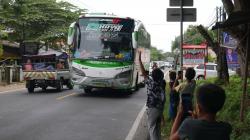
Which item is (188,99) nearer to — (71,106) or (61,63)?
(71,106)

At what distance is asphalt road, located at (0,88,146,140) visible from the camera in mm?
10930

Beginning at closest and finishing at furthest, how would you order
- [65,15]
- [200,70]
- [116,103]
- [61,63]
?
[116,103], [61,63], [200,70], [65,15]

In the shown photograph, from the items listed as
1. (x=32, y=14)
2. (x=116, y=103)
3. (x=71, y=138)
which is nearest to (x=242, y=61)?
(x=71, y=138)

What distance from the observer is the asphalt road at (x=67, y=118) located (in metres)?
10.9

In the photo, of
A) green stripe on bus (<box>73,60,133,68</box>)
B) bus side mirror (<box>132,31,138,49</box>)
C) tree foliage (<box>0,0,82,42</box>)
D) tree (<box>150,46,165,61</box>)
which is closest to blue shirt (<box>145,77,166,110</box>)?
bus side mirror (<box>132,31,138,49</box>)

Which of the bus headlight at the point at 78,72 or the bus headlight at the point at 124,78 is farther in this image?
the bus headlight at the point at 78,72

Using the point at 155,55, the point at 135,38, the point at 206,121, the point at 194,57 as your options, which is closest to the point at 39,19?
the point at 194,57

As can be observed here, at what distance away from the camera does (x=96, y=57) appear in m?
20.3

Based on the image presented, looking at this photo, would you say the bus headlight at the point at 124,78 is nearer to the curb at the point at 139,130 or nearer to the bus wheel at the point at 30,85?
the bus wheel at the point at 30,85

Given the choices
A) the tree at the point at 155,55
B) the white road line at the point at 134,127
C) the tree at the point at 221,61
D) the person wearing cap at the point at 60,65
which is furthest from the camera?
the tree at the point at 155,55

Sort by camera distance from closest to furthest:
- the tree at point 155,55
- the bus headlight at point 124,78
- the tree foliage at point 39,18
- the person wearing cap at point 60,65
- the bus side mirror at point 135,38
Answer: the bus side mirror at point 135,38, the bus headlight at point 124,78, the person wearing cap at point 60,65, the tree foliage at point 39,18, the tree at point 155,55

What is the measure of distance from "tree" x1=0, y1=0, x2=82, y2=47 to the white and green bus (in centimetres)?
1993

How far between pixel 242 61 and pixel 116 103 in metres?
8.54

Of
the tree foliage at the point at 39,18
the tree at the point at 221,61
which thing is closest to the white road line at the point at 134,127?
the tree at the point at 221,61
